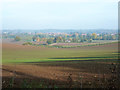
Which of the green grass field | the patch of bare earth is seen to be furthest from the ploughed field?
the green grass field

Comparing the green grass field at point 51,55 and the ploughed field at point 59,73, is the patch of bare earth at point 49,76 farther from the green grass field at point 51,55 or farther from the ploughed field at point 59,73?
the green grass field at point 51,55

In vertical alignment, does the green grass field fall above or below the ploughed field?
below

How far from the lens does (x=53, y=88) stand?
781 cm

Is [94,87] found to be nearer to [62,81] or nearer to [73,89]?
[73,89]

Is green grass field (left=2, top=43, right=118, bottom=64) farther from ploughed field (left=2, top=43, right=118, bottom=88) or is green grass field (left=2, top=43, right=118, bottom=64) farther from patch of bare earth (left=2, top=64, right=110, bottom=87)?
patch of bare earth (left=2, top=64, right=110, bottom=87)

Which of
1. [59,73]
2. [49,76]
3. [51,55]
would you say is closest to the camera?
[49,76]

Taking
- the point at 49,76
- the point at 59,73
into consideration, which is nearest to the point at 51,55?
the point at 59,73

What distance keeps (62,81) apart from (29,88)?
6.48 feet

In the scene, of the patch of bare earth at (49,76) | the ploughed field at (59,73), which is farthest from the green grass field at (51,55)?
the patch of bare earth at (49,76)

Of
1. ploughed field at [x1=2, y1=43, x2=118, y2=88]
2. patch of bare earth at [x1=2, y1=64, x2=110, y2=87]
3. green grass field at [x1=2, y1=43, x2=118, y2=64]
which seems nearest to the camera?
ploughed field at [x1=2, y1=43, x2=118, y2=88]

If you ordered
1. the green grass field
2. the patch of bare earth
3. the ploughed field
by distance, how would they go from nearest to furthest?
the ploughed field, the patch of bare earth, the green grass field

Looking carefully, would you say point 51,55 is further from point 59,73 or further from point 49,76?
point 49,76

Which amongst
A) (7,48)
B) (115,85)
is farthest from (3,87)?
(7,48)

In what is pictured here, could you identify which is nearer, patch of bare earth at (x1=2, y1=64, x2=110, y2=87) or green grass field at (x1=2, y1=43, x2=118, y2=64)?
patch of bare earth at (x1=2, y1=64, x2=110, y2=87)
